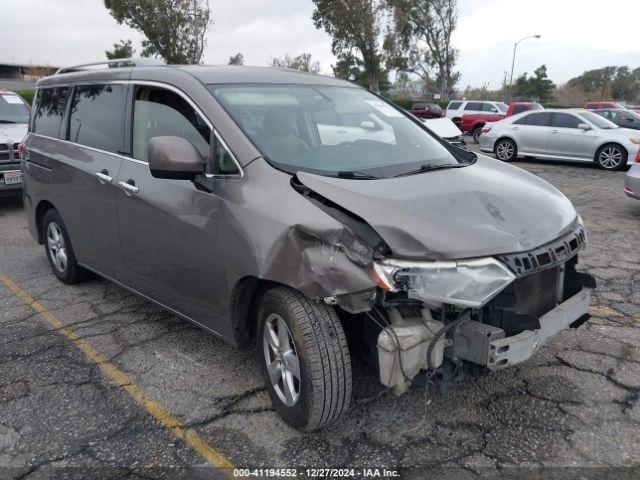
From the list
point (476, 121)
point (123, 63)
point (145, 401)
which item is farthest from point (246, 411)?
point (476, 121)

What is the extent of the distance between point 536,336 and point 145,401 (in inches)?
83.3

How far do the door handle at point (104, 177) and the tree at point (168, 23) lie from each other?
3321cm

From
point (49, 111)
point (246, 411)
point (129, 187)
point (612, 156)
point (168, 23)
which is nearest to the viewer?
point (246, 411)

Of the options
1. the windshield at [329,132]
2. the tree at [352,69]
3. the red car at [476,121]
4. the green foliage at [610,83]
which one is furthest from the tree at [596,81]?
the windshield at [329,132]

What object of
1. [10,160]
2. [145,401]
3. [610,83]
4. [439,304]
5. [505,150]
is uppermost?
[610,83]

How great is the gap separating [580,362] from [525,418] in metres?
0.84

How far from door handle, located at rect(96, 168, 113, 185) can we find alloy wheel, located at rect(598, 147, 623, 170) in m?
12.3

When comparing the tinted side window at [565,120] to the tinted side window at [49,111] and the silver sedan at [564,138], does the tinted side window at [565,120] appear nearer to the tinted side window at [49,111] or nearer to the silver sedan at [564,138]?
the silver sedan at [564,138]

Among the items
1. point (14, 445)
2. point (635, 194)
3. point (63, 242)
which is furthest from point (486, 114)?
point (14, 445)

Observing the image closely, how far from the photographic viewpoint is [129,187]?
3.65 m

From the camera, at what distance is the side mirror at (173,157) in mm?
2973

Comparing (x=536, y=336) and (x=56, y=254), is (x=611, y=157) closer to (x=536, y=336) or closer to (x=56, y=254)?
(x=536, y=336)

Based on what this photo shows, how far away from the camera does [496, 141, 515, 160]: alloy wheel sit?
1494 cm

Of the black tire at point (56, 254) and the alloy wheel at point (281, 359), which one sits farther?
the black tire at point (56, 254)
